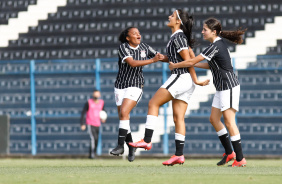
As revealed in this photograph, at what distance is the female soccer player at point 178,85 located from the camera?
27.8 ft

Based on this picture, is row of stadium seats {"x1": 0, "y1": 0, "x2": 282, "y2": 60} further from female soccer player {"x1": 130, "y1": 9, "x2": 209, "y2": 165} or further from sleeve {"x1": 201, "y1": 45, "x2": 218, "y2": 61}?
sleeve {"x1": 201, "y1": 45, "x2": 218, "y2": 61}

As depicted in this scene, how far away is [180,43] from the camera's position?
27.8 ft

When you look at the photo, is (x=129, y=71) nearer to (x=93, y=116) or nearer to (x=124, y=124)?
(x=124, y=124)

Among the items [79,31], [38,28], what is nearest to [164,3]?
[79,31]

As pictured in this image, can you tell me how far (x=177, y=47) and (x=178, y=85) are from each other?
0.49 metres

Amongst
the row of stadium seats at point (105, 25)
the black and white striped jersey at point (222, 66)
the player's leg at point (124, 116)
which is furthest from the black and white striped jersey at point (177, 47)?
the row of stadium seats at point (105, 25)

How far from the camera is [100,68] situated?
16.8m

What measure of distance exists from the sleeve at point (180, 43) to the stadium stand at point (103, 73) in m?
7.25

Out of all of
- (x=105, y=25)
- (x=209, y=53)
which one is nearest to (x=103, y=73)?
(x=105, y=25)

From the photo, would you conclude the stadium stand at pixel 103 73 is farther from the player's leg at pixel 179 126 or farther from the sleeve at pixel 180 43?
the sleeve at pixel 180 43

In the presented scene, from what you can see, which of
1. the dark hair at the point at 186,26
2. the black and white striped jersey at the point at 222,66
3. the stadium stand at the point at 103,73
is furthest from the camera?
the stadium stand at the point at 103,73

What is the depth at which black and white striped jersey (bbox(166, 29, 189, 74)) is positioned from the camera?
8.48 meters

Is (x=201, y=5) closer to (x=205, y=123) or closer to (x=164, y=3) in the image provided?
(x=164, y=3)

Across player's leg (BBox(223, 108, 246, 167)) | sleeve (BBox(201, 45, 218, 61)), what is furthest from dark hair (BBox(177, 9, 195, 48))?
player's leg (BBox(223, 108, 246, 167))
